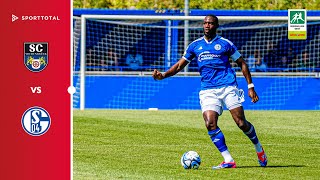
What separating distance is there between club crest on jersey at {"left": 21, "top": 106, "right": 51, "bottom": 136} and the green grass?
4306 mm

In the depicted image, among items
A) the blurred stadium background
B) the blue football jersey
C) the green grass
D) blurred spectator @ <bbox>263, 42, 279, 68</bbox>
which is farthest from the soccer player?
blurred spectator @ <bbox>263, 42, 279, 68</bbox>

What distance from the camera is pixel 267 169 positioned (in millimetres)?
12664

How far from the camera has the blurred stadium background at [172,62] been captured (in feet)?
96.3

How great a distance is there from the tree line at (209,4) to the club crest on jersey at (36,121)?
2633 centimetres

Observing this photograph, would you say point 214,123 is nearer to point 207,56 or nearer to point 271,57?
point 207,56

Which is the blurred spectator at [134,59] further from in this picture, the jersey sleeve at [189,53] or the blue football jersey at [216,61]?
the blue football jersey at [216,61]

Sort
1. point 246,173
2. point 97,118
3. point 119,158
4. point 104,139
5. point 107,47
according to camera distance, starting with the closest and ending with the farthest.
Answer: point 246,173, point 119,158, point 104,139, point 97,118, point 107,47

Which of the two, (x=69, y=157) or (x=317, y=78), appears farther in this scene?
(x=317, y=78)

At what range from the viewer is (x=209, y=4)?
33438 mm

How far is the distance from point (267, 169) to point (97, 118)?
1044 centimetres

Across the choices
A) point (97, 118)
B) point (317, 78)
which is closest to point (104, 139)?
point (97, 118)

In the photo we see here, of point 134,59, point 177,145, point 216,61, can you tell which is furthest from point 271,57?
point 216,61

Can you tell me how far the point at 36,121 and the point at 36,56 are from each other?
0.46 m

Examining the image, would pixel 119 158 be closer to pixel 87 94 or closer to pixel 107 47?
pixel 87 94
